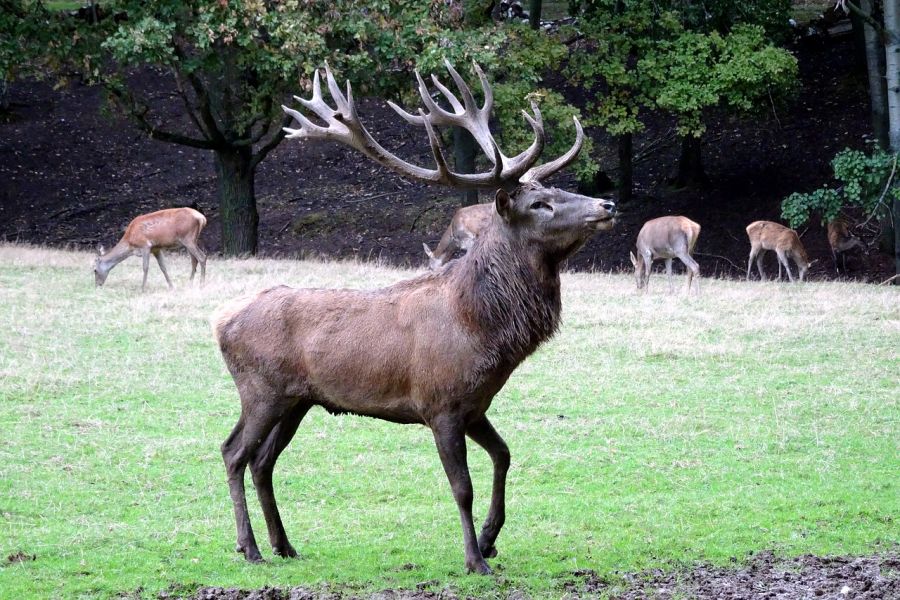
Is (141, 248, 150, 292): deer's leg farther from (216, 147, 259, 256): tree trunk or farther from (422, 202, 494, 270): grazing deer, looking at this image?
(422, 202, 494, 270): grazing deer

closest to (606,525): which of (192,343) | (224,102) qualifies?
(192,343)

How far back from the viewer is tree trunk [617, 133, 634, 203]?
30.1 metres

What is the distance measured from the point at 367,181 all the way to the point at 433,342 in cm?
3041

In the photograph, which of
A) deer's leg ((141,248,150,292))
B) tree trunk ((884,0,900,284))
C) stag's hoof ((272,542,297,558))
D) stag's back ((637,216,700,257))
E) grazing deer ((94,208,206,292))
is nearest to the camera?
stag's hoof ((272,542,297,558))

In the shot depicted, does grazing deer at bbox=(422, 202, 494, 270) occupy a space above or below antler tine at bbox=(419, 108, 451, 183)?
below

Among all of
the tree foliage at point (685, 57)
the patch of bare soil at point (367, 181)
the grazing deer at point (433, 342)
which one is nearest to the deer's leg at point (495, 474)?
the grazing deer at point (433, 342)

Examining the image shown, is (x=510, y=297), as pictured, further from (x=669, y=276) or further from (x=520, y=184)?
(x=669, y=276)

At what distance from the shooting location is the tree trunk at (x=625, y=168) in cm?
3012

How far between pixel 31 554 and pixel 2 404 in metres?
4.40

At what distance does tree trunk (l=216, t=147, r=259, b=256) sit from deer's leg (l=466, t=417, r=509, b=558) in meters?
18.5

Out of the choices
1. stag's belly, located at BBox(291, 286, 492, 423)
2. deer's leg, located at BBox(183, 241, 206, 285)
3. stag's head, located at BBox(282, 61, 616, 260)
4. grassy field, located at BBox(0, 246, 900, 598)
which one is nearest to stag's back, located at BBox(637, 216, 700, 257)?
grassy field, located at BBox(0, 246, 900, 598)

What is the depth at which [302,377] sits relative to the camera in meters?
7.21

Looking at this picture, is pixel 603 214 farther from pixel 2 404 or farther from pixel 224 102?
pixel 224 102

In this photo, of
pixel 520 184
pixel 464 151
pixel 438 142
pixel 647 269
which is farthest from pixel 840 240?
pixel 438 142
